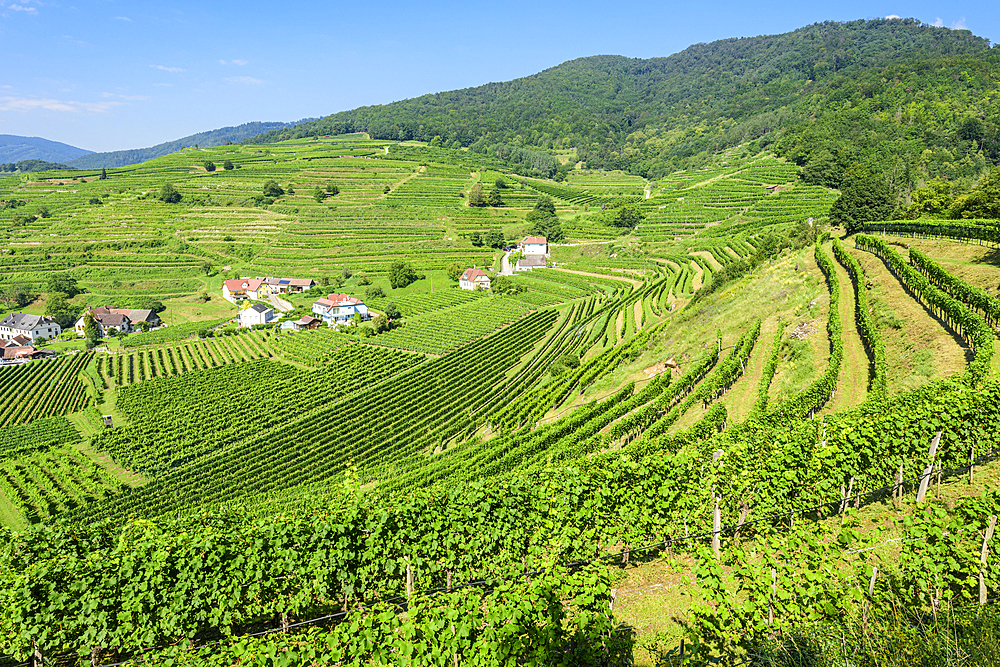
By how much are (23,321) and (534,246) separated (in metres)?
92.9

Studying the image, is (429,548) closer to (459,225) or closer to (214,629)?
(214,629)

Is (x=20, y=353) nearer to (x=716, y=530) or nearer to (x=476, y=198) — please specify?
(x=716, y=530)

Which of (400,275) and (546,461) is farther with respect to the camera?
(400,275)

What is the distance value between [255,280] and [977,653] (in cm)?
11077

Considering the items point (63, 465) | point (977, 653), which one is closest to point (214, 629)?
point (977, 653)

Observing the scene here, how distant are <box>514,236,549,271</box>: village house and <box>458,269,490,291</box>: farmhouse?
329 inches

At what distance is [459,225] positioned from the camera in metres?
132

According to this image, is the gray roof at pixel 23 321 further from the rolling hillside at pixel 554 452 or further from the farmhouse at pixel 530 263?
the farmhouse at pixel 530 263

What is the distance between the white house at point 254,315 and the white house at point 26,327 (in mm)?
33052

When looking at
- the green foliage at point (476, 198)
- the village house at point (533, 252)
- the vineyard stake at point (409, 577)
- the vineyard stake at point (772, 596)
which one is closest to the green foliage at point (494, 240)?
the village house at point (533, 252)

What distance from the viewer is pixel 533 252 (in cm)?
11288

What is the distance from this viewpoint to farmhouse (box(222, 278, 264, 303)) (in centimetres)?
10006

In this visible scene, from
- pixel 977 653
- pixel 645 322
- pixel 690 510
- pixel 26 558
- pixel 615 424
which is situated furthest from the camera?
pixel 645 322

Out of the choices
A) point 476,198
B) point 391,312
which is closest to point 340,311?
point 391,312
